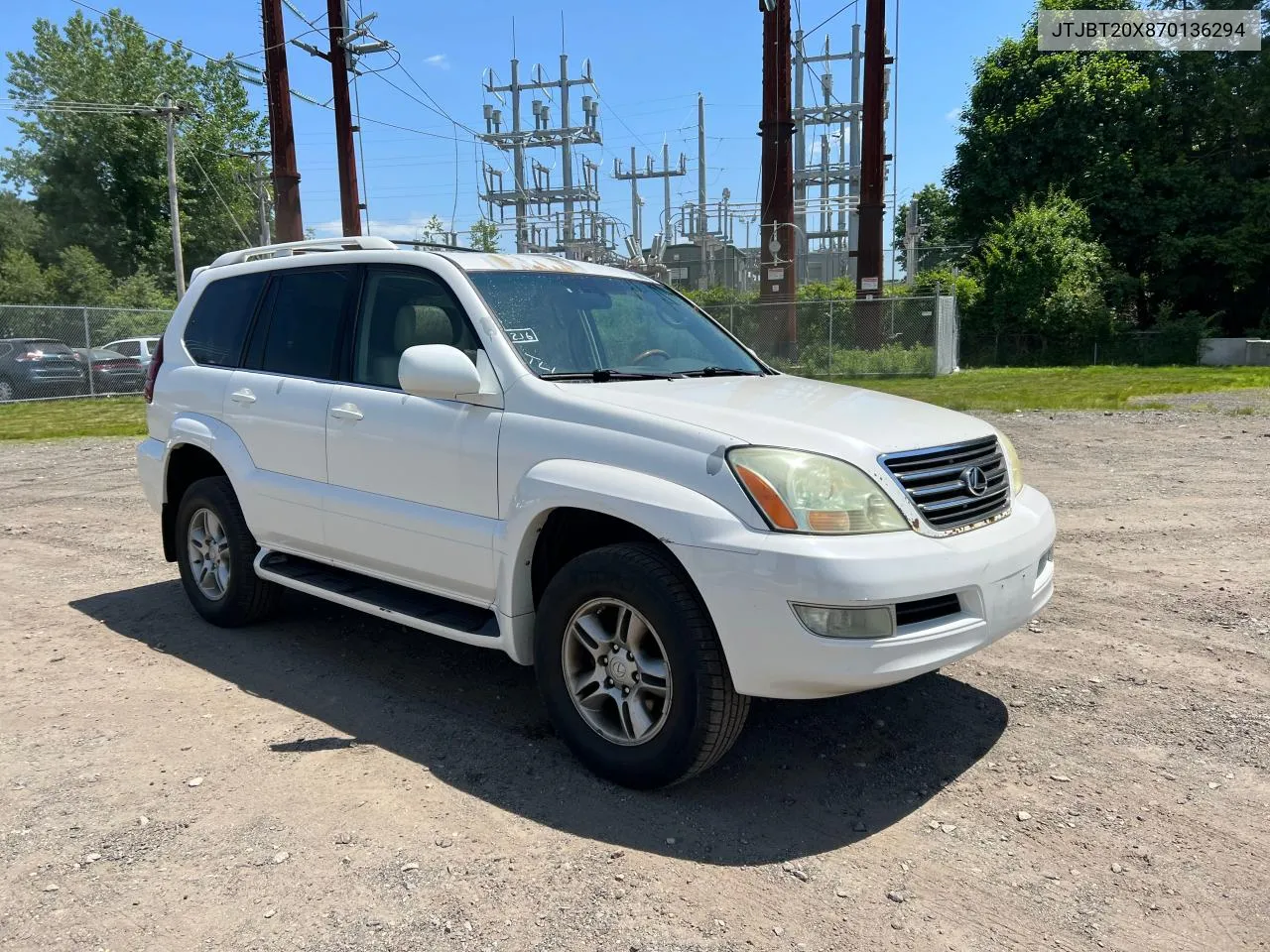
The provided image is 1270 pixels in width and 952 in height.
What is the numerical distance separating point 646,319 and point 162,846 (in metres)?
2.95

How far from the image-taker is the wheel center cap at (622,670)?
3.35 meters

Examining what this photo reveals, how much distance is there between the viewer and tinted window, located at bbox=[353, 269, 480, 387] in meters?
4.09

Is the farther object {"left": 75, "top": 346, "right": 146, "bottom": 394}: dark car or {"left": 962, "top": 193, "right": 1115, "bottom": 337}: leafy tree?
{"left": 962, "top": 193, "right": 1115, "bottom": 337}: leafy tree

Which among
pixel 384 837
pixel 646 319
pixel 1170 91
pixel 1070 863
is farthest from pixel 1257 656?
pixel 1170 91

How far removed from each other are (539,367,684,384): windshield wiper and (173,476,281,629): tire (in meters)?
2.17

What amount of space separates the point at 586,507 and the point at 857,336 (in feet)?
70.5

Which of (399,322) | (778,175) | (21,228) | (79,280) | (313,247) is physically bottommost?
(399,322)

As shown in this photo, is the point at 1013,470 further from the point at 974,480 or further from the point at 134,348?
the point at 134,348

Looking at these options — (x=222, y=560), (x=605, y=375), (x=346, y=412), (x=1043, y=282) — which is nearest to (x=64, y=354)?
(x=222, y=560)

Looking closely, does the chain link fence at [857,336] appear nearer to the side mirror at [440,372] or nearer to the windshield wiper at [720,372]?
the windshield wiper at [720,372]

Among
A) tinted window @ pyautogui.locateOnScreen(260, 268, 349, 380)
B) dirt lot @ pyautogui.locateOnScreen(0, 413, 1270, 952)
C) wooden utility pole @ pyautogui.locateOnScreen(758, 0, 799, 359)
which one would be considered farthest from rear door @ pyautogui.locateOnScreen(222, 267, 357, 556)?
wooden utility pole @ pyautogui.locateOnScreen(758, 0, 799, 359)

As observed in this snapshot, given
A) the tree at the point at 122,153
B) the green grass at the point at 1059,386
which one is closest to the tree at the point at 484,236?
the tree at the point at 122,153

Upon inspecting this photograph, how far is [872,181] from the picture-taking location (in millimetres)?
25266

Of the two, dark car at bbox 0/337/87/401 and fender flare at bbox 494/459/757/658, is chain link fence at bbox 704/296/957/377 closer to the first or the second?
dark car at bbox 0/337/87/401
